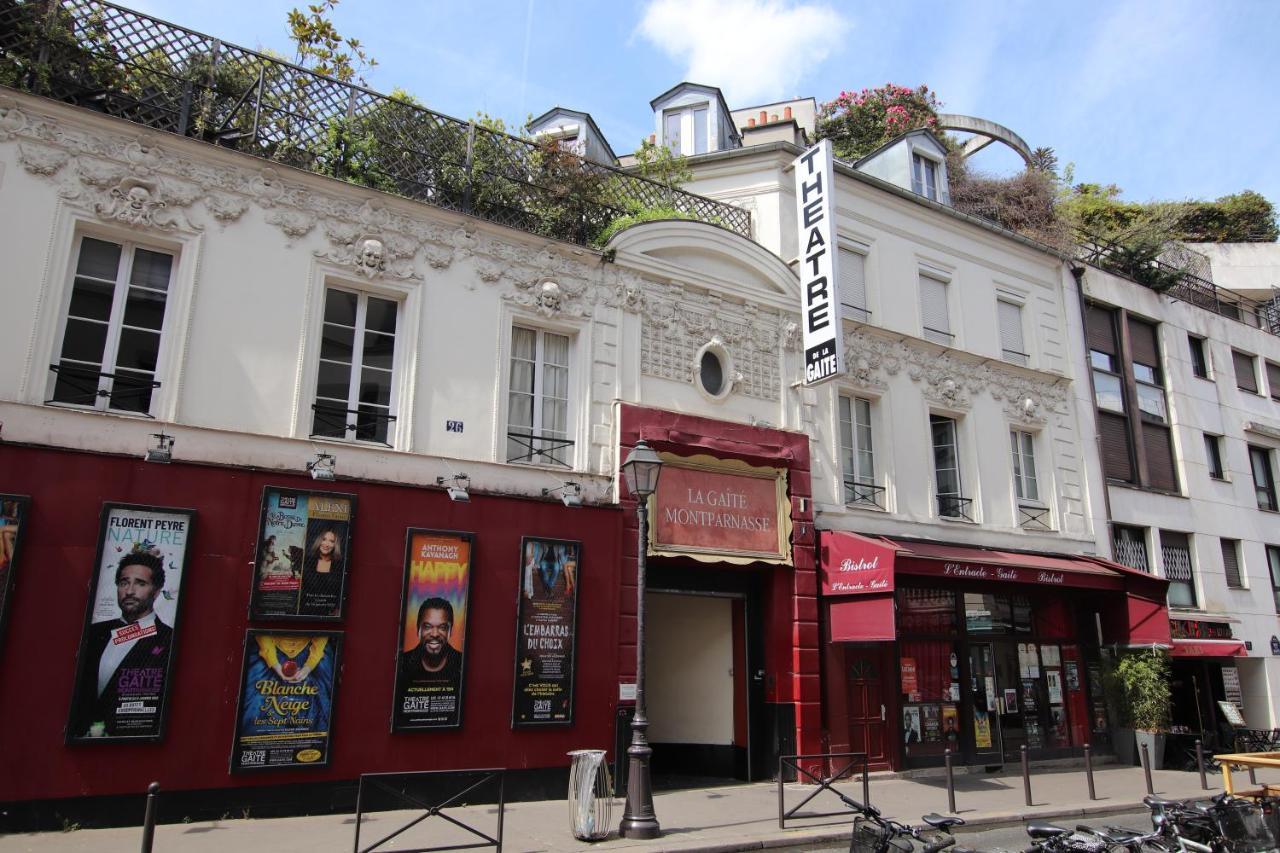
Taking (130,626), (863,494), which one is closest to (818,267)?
(863,494)

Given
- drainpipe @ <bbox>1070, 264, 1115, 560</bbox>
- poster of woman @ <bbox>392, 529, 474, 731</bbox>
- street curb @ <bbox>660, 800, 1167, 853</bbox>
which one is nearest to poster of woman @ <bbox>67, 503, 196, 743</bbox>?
poster of woman @ <bbox>392, 529, 474, 731</bbox>

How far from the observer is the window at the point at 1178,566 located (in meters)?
17.9

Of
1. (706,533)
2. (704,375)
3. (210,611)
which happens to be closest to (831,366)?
(704,375)

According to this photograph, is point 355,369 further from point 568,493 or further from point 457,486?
point 568,493

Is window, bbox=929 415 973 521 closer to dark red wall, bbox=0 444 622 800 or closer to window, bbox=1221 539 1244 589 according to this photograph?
dark red wall, bbox=0 444 622 800

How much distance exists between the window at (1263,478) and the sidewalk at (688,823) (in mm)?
10836

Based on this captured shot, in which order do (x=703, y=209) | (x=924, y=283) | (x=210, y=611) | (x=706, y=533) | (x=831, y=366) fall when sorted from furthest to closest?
(x=924, y=283) → (x=703, y=209) → (x=831, y=366) → (x=706, y=533) → (x=210, y=611)

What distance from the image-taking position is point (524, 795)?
9977mm

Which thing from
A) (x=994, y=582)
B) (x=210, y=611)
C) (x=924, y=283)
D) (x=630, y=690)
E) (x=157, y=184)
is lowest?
(x=630, y=690)

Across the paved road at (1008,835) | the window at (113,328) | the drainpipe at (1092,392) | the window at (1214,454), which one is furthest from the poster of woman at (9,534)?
the window at (1214,454)

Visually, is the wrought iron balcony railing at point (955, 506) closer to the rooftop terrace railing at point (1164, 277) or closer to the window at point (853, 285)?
the window at point (853, 285)

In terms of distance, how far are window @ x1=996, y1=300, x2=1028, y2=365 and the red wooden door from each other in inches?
283

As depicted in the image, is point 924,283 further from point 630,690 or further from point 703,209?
point 630,690

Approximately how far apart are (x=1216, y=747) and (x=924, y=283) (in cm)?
1093
